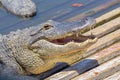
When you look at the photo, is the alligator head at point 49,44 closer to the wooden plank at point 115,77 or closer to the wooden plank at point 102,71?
the wooden plank at point 102,71

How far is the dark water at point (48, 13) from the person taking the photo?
5984mm

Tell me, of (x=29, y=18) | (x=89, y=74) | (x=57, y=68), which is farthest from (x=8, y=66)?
(x=29, y=18)

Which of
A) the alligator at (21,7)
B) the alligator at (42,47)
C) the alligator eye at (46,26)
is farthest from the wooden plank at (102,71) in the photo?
the alligator at (21,7)

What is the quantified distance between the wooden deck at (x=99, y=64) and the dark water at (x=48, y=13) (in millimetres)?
1554

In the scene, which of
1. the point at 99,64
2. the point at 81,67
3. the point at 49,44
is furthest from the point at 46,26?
the point at 99,64

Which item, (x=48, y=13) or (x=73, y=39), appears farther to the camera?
(x=48, y=13)

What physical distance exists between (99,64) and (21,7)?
2824 mm

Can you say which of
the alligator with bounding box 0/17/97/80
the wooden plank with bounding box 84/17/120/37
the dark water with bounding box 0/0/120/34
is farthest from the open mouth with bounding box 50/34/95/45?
the dark water with bounding box 0/0/120/34

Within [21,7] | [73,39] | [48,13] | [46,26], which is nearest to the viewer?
[73,39]

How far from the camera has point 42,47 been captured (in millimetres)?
3898

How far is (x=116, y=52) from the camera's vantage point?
13.6 ft

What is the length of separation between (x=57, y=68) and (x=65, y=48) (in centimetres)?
40

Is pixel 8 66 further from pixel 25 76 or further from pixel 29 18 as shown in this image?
pixel 29 18

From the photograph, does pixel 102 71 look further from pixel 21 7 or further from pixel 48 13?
pixel 21 7
